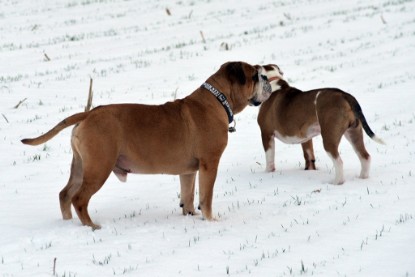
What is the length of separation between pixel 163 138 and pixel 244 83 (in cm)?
125

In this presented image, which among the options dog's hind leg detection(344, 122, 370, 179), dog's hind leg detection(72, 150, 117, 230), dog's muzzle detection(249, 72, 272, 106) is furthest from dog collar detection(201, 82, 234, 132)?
dog's hind leg detection(344, 122, 370, 179)

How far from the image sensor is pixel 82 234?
7434mm

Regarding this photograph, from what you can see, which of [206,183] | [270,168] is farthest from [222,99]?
[270,168]

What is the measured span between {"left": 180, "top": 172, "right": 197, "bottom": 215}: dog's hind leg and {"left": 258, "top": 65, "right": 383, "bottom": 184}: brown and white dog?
6.76 ft

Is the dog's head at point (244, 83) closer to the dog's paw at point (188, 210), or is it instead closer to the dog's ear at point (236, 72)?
the dog's ear at point (236, 72)

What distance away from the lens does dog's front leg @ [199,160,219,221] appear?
8.08 m

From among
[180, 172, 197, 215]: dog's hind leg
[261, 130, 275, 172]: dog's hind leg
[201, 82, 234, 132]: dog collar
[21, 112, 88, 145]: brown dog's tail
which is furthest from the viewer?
A: [261, 130, 275, 172]: dog's hind leg

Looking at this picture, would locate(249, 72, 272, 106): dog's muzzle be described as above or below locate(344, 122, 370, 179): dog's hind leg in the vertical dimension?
above

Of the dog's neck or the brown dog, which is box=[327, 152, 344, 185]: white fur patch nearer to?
the brown dog

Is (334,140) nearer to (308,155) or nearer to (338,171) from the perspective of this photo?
(338,171)

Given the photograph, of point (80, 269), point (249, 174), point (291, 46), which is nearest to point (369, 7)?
point (291, 46)

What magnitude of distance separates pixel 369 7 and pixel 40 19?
15263mm

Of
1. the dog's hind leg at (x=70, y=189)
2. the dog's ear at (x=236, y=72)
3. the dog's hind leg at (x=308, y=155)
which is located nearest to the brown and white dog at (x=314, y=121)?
the dog's hind leg at (x=308, y=155)

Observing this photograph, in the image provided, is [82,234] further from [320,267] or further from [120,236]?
[320,267]
